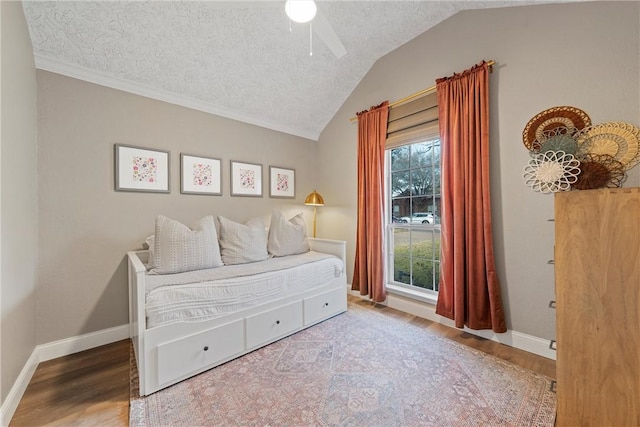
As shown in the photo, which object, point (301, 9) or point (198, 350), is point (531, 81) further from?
point (198, 350)

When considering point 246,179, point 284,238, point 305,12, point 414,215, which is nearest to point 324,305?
point 284,238

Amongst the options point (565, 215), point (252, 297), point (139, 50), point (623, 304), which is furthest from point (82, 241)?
point (623, 304)

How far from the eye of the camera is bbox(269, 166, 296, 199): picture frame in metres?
3.28

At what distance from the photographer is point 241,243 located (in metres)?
2.44

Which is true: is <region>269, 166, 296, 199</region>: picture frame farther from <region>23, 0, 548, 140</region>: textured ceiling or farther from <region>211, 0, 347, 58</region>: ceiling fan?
<region>211, 0, 347, 58</region>: ceiling fan

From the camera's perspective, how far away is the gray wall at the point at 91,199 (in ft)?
6.23

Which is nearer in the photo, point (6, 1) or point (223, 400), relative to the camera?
point (6, 1)

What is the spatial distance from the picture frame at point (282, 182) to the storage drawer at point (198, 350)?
1.82 metres

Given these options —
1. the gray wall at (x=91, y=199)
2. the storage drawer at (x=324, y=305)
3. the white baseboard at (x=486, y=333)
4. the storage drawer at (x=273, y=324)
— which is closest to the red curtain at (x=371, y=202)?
the white baseboard at (x=486, y=333)

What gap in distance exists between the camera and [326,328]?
2.34 metres

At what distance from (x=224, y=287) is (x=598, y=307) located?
6.76 feet

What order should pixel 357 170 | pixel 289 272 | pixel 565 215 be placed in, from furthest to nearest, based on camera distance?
pixel 357 170 → pixel 289 272 → pixel 565 215

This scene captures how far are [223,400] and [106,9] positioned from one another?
2.74m

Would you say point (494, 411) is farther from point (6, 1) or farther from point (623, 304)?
point (6, 1)
